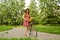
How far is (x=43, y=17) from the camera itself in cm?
2167

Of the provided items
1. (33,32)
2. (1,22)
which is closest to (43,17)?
(1,22)

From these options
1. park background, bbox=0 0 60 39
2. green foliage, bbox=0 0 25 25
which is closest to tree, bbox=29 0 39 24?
park background, bbox=0 0 60 39

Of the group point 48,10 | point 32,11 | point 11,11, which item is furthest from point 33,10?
point 11,11

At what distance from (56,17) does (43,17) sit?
1.26 meters

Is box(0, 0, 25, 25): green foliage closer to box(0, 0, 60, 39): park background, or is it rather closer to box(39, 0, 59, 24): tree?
box(0, 0, 60, 39): park background

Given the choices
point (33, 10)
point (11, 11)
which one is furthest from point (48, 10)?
point (11, 11)

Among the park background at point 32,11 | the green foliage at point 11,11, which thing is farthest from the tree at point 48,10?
the green foliage at point 11,11

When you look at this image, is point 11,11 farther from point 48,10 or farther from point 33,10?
point 48,10

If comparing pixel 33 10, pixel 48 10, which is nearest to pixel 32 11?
pixel 33 10

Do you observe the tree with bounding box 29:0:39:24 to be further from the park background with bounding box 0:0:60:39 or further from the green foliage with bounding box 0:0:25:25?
the green foliage with bounding box 0:0:25:25

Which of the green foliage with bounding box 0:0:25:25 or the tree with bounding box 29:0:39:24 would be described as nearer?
the tree with bounding box 29:0:39:24

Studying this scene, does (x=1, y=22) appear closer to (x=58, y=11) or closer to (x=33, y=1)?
(x=33, y=1)

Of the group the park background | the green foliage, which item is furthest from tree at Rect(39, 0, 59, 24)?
the green foliage

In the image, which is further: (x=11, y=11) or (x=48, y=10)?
(x=11, y=11)
